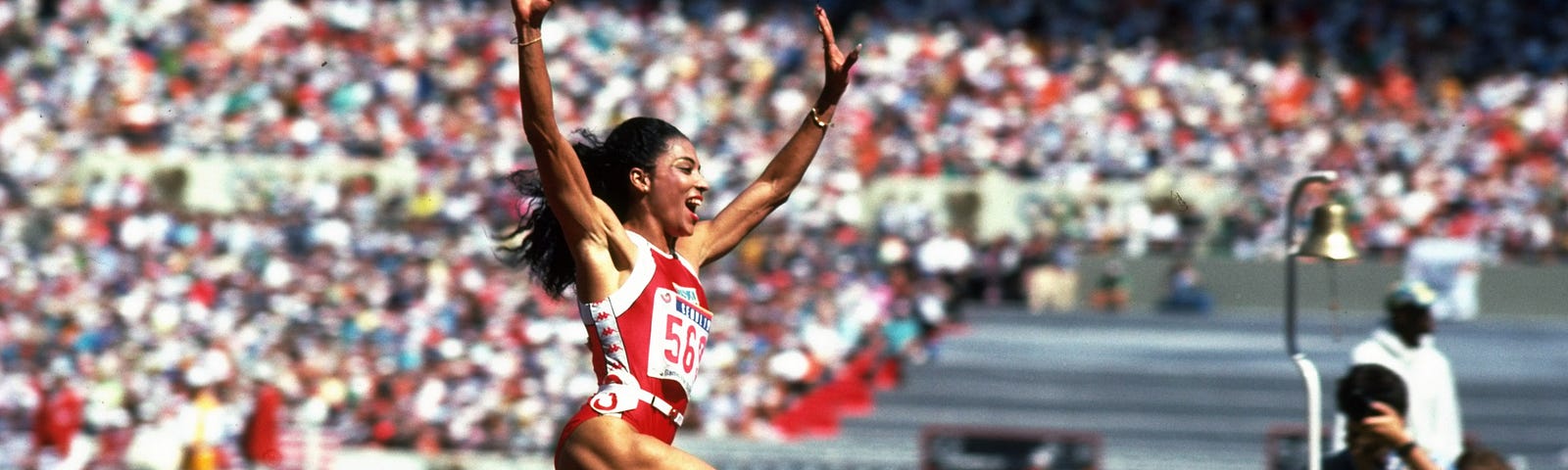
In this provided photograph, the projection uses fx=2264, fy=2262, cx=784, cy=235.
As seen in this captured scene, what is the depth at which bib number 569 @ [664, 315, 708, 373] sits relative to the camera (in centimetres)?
604

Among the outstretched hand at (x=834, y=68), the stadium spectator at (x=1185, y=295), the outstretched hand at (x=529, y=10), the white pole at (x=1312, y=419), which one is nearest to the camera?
the outstretched hand at (x=529, y=10)

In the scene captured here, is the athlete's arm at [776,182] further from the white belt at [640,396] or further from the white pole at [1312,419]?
the white pole at [1312,419]

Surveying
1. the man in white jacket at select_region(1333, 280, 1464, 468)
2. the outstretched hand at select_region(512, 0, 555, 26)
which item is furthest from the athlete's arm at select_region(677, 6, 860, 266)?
the man in white jacket at select_region(1333, 280, 1464, 468)

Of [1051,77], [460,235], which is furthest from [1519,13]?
[460,235]

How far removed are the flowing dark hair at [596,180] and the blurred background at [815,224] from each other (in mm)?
9426

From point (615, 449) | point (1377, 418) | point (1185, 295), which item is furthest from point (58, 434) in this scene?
point (1377, 418)

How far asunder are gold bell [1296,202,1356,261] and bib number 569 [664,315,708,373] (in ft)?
8.62

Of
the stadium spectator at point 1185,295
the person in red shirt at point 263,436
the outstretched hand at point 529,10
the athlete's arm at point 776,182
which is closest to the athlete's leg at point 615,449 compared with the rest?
the athlete's arm at point 776,182

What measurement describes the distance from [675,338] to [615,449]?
1.21 ft

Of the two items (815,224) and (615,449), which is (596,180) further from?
(815,224)

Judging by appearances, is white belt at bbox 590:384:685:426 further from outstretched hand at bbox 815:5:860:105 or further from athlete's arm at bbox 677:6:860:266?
outstretched hand at bbox 815:5:860:105

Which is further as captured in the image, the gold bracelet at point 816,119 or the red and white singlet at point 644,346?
the gold bracelet at point 816,119

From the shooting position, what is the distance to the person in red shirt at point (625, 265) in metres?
5.79

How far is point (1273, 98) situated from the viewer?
76.3ft
